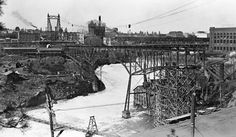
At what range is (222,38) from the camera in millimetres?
63469

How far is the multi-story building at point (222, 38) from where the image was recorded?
206 feet

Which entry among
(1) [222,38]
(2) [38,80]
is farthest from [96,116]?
(1) [222,38]

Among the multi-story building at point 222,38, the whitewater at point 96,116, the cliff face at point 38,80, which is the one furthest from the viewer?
the multi-story building at point 222,38

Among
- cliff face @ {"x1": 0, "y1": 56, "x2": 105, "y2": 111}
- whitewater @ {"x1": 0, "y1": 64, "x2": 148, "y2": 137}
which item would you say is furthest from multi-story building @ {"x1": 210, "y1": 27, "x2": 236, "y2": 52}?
cliff face @ {"x1": 0, "y1": 56, "x2": 105, "y2": 111}

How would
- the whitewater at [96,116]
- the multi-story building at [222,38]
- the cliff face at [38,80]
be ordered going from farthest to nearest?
the multi-story building at [222,38] < the cliff face at [38,80] < the whitewater at [96,116]

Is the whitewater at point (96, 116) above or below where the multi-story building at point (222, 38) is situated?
below

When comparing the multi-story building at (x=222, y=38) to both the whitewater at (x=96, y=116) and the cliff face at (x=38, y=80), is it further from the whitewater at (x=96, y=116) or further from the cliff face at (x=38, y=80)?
the cliff face at (x=38, y=80)

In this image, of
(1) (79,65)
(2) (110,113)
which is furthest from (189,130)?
(1) (79,65)

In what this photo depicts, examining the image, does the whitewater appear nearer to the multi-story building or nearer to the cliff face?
the cliff face

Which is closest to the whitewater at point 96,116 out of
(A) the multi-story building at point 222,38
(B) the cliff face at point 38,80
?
(B) the cliff face at point 38,80

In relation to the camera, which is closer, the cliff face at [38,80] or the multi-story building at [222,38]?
the cliff face at [38,80]

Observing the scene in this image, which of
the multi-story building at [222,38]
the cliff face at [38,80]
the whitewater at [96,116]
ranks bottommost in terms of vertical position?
the whitewater at [96,116]

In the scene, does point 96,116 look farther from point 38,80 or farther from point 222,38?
point 222,38

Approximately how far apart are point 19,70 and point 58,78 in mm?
6014
